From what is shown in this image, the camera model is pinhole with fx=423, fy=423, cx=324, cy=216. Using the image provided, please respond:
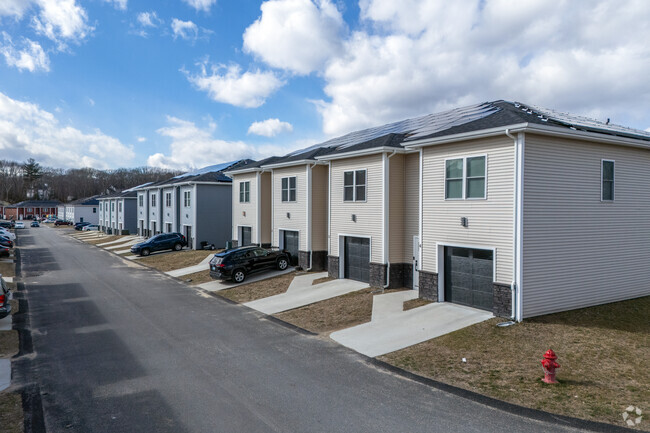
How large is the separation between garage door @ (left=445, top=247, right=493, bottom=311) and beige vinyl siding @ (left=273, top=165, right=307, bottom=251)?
32.6ft

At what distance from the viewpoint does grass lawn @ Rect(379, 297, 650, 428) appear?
8148 millimetres

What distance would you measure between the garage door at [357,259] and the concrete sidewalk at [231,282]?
4.19m

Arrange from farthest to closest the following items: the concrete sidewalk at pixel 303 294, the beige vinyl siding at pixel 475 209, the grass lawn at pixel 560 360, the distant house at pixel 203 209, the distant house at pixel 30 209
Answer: the distant house at pixel 30 209
the distant house at pixel 203 209
the concrete sidewalk at pixel 303 294
the beige vinyl siding at pixel 475 209
the grass lawn at pixel 560 360

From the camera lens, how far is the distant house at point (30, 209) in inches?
4781

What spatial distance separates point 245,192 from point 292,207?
265 inches

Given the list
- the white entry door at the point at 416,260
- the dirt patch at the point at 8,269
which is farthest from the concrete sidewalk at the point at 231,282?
the dirt patch at the point at 8,269

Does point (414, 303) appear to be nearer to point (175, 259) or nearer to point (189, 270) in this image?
point (189, 270)

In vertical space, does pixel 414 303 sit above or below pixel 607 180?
below

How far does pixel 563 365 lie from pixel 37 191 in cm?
17416

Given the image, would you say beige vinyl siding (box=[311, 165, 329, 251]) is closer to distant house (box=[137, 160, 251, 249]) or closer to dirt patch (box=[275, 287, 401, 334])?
dirt patch (box=[275, 287, 401, 334])

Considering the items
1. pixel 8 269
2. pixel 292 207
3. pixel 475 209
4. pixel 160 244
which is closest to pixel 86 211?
pixel 160 244

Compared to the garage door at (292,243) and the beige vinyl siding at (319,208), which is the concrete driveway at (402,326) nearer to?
the beige vinyl siding at (319,208)

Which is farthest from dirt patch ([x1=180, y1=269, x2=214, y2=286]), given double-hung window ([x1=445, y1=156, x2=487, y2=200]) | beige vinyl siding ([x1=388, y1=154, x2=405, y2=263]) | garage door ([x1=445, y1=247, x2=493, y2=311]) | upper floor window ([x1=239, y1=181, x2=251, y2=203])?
double-hung window ([x1=445, y1=156, x2=487, y2=200])

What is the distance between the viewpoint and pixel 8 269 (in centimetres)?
2772
